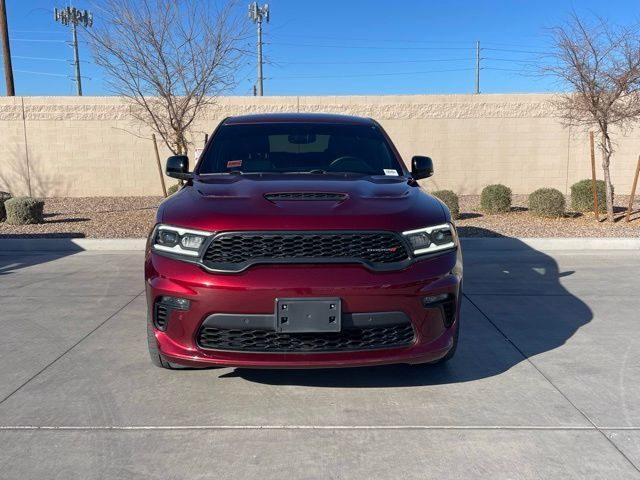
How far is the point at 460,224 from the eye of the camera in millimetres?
11523

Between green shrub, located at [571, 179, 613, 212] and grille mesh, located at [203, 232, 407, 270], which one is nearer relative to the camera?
grille mesh, located at [203, 232, 407, 270]

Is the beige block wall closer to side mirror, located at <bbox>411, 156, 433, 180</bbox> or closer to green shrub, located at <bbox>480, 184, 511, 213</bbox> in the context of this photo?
green shrub, located at <bbox>480, 184, 511, 213</bbox>

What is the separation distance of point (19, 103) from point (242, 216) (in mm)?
15994

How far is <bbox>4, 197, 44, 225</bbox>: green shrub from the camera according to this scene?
1130cm

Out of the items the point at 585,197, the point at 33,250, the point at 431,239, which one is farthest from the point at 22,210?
the point at 585,197

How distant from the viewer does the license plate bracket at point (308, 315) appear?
3.20 meters

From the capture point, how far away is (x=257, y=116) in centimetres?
545

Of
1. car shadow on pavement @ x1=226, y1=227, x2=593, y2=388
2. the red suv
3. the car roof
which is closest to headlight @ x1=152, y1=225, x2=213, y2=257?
the red suv

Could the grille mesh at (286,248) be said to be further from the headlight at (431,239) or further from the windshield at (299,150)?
the windshield at (299,150)

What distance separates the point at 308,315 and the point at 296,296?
0.42 feet

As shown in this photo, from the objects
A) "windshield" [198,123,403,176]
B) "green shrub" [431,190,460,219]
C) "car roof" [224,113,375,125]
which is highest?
"car roof" [224,113,375,125]

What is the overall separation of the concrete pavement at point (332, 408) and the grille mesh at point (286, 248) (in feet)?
3.16

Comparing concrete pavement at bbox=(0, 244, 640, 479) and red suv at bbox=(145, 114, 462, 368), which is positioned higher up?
red suv at bbox=(145, 114, 462, 368)

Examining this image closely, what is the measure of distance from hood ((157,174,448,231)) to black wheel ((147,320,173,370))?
727 mm
